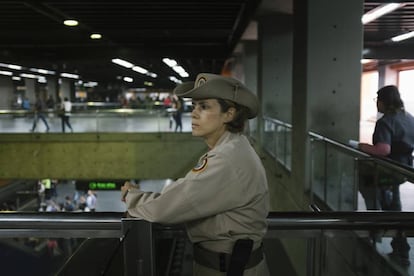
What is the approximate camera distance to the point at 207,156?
5.30 ft

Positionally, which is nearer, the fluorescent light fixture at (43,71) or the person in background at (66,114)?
the person in background at (66,114)

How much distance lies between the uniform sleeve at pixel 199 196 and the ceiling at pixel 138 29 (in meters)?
3.86

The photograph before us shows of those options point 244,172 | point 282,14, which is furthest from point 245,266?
point 282,14

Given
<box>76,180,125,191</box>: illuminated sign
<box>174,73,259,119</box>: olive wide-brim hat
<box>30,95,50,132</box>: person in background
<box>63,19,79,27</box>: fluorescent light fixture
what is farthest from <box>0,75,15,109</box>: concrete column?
<box>174,73,259,119</box>: olive wide-brim hat

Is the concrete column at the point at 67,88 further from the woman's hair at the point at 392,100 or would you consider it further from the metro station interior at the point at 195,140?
the woman's hair at the point at 392,100

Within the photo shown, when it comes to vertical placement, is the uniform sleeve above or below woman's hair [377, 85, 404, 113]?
below

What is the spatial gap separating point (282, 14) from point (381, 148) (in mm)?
7642

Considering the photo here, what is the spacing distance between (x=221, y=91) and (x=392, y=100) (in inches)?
112

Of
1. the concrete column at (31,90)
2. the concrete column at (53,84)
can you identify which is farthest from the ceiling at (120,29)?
the concrete column at (53,84)

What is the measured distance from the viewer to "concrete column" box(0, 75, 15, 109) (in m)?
13.7

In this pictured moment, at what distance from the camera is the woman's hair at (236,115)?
172 cm

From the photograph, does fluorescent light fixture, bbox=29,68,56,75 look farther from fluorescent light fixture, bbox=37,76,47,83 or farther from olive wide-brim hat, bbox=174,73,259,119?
olive wide-brim hat, bbox=174,73,259,119

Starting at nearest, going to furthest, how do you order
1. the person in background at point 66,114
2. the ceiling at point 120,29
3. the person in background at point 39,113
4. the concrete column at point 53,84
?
the ceiling at point 120,29 < the person in background at point 66,114 < the person in background at point 39,113 < the concrete column at point 53,84

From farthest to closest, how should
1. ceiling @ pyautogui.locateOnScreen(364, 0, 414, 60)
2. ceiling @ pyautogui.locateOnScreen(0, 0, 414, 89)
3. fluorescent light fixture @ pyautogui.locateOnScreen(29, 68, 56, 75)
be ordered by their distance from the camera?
fluorescent light fixture @ pyautogui.locateOnScreen(29, 68, 56, 75)
ceiling @ pyautogui.locateOnScreen(0, 0, 414, 89)
ceiling @ pyautogui.locateOnScreen(364, 0, 414, 60)
